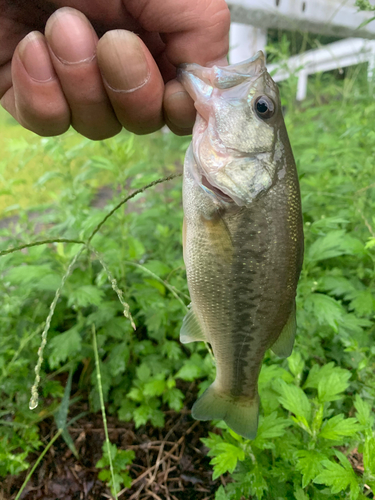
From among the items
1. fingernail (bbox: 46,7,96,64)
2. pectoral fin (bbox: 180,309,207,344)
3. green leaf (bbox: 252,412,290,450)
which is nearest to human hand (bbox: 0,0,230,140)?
fingernail (bbox: 46,7,96,64)

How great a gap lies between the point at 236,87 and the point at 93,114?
52 centimetres

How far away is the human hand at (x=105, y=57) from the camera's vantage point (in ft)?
3.27

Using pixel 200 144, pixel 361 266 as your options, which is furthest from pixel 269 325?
pixel 361 266

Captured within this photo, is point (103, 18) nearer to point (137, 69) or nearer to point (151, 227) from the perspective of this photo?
point (137, 69)

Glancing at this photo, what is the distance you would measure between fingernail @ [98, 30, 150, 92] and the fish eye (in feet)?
1.25

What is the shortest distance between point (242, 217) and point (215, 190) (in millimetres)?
135

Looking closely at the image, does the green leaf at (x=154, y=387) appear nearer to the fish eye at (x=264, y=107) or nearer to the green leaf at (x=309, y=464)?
the green leaf at (x=309, y=464)

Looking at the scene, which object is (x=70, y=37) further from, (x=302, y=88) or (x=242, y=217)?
(x=302, y=88)

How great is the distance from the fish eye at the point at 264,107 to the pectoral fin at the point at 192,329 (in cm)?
74

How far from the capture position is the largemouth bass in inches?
40.8

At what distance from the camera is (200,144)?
1069 mm

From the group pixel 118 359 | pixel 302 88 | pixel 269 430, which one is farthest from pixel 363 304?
pixel 302 88

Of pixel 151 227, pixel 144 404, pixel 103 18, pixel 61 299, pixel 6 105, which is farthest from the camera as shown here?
pixel 151 227

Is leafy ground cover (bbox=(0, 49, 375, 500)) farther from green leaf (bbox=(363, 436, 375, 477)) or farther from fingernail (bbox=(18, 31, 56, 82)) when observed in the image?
fingernail (bbox=(18, 31, 56, 82))
